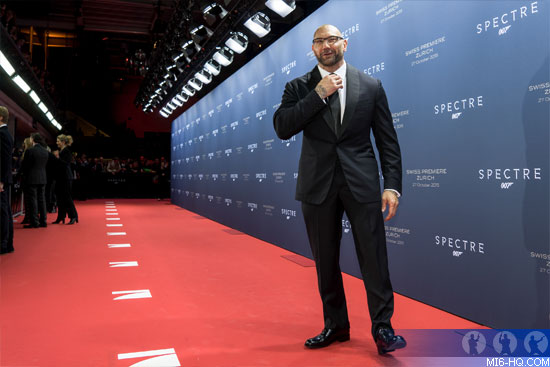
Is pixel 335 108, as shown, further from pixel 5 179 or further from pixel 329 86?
pixel 5 179

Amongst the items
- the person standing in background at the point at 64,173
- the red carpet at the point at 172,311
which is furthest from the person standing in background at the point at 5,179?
the person standing in background at the point at 64,173

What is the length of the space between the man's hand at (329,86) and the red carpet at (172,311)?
1305mm

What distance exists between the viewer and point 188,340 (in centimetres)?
238

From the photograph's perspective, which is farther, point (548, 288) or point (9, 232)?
point (9, 232)

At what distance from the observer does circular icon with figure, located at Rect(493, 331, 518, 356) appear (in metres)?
2.22

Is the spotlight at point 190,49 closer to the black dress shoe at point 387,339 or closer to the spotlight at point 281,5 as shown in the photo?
the spotlight at point 281,5

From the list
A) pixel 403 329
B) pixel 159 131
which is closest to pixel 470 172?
pixel 403 329

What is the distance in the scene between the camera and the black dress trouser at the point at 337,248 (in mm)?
2043

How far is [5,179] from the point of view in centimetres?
448

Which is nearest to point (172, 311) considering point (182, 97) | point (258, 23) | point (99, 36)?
point (258, 23)

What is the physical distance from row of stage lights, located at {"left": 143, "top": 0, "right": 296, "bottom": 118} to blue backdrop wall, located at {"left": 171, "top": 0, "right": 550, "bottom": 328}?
80 centimetres

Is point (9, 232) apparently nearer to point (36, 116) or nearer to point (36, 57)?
point (36, 57)

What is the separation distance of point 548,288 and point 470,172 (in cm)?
83

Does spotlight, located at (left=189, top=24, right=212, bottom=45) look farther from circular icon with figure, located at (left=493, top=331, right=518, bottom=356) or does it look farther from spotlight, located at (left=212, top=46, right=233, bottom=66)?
circular icon with figure, located at (left=493, top=331, right=518, bottom=356)
